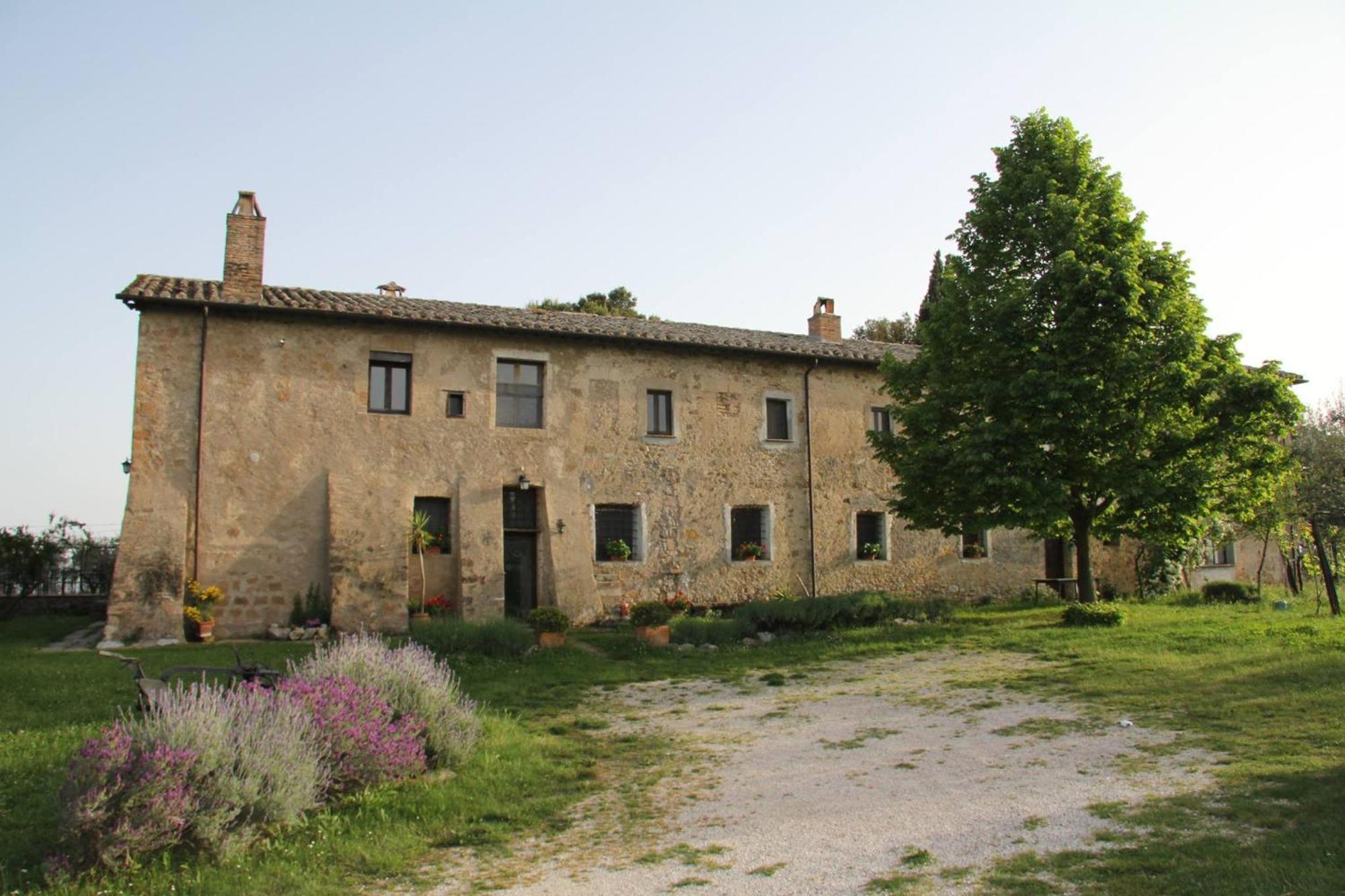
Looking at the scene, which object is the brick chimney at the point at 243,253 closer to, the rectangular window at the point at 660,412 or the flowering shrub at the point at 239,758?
the rectangular window at the point at 660,412

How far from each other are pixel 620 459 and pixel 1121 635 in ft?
31.4

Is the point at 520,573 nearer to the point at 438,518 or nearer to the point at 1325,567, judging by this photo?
the point at 438,518

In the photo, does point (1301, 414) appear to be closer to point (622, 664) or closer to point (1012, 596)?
point (1012, 596)

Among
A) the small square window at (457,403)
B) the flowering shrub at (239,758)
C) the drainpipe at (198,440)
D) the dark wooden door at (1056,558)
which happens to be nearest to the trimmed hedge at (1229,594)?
the dark wooden door at (1056,558)

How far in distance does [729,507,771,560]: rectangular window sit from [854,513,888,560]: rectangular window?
2235mm

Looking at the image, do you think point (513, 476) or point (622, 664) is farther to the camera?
point (513, 476)

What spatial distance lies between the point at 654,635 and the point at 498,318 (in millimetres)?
7125

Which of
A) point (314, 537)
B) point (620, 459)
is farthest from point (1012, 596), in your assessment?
point (314, 537)

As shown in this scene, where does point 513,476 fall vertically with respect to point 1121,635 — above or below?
above

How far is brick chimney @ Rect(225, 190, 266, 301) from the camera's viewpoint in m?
16.7

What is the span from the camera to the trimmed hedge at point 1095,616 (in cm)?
1496

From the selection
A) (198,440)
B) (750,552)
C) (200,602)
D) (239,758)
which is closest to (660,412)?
(750,552)

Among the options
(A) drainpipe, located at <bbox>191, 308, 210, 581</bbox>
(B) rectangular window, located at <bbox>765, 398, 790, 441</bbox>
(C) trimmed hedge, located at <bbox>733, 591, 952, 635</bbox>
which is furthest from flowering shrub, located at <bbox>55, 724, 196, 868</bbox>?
(B) rectangular window, located at <bbox>765, 398, 790, 441</bbox>

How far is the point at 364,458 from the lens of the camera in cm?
1702
